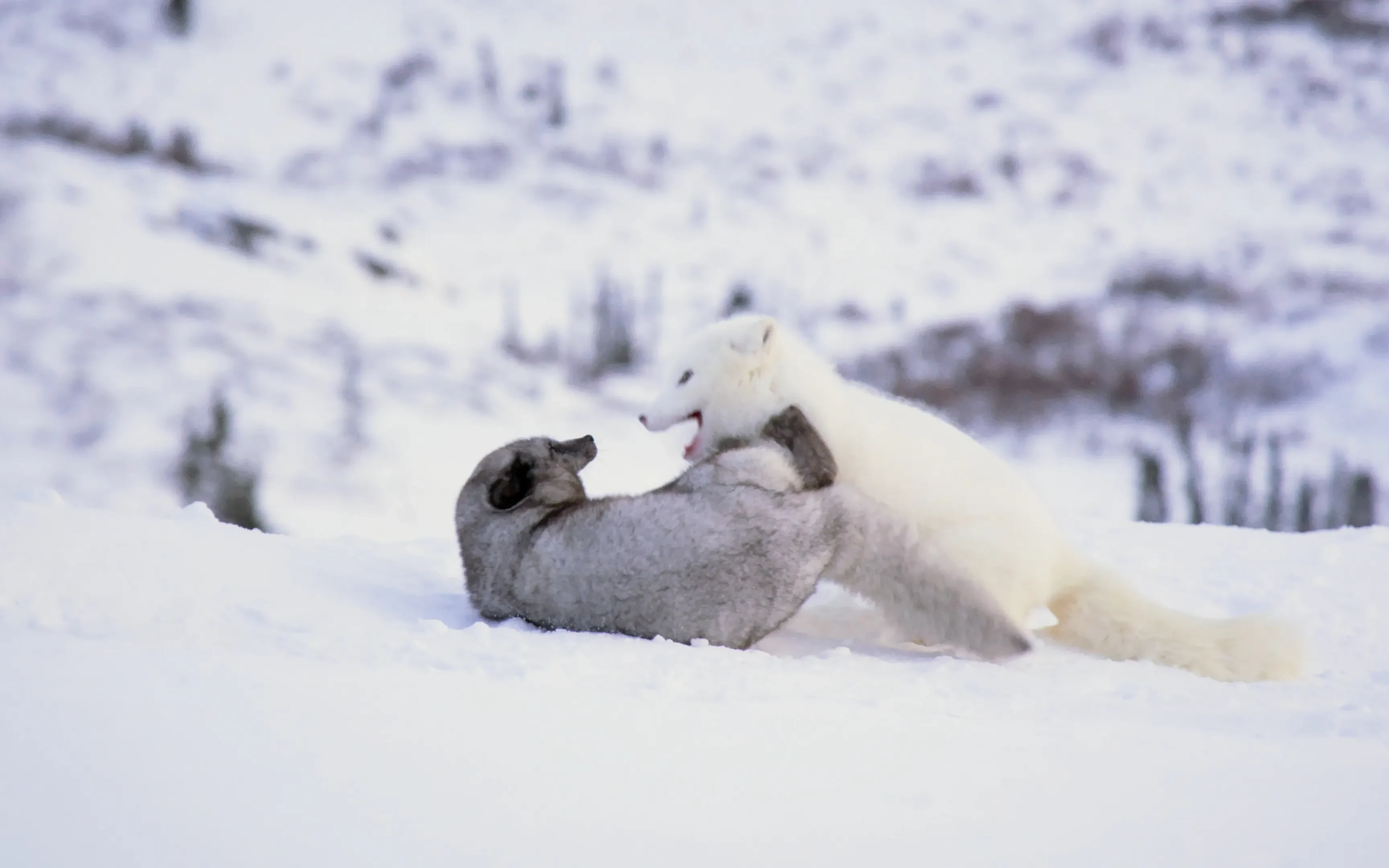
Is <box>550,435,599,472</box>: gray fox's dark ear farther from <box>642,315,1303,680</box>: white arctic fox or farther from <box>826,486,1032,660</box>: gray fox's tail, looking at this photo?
<box>826,486,1032,660</box>: gray fox's tail

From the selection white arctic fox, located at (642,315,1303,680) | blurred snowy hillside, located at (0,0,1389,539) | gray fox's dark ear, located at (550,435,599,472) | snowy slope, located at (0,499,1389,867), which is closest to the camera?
snowy slope, located at (0,499,1389,867)

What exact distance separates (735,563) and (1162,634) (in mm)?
1379

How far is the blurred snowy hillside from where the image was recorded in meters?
12.6

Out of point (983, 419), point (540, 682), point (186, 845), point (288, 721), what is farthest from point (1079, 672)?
point (983, 419)

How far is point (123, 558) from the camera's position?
12.9ft

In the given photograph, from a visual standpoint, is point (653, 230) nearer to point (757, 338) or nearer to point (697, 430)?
point (697, 430)

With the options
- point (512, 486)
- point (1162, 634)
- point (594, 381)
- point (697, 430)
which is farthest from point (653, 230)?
point (1162, 634)

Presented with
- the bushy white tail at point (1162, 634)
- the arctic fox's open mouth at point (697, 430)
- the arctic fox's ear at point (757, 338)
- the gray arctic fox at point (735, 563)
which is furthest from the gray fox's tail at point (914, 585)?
the arctic fox's open mouth at point (697, 430)

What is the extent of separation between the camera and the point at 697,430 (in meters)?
4.69

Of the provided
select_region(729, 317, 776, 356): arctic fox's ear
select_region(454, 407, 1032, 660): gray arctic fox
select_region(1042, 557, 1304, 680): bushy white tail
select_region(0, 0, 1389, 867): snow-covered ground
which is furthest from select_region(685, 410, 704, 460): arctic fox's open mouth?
select_region(1042, 557, 1304, 680): bushy white tail

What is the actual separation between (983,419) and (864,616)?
1237 centimetres

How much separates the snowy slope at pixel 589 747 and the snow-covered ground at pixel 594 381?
1 cm

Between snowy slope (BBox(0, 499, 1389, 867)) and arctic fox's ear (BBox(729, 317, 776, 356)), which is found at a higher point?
arctic fox's ear (BBox(729, 317, 776, 356))

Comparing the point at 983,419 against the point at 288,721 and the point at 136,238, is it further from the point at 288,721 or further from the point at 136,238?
the point at 288,721
